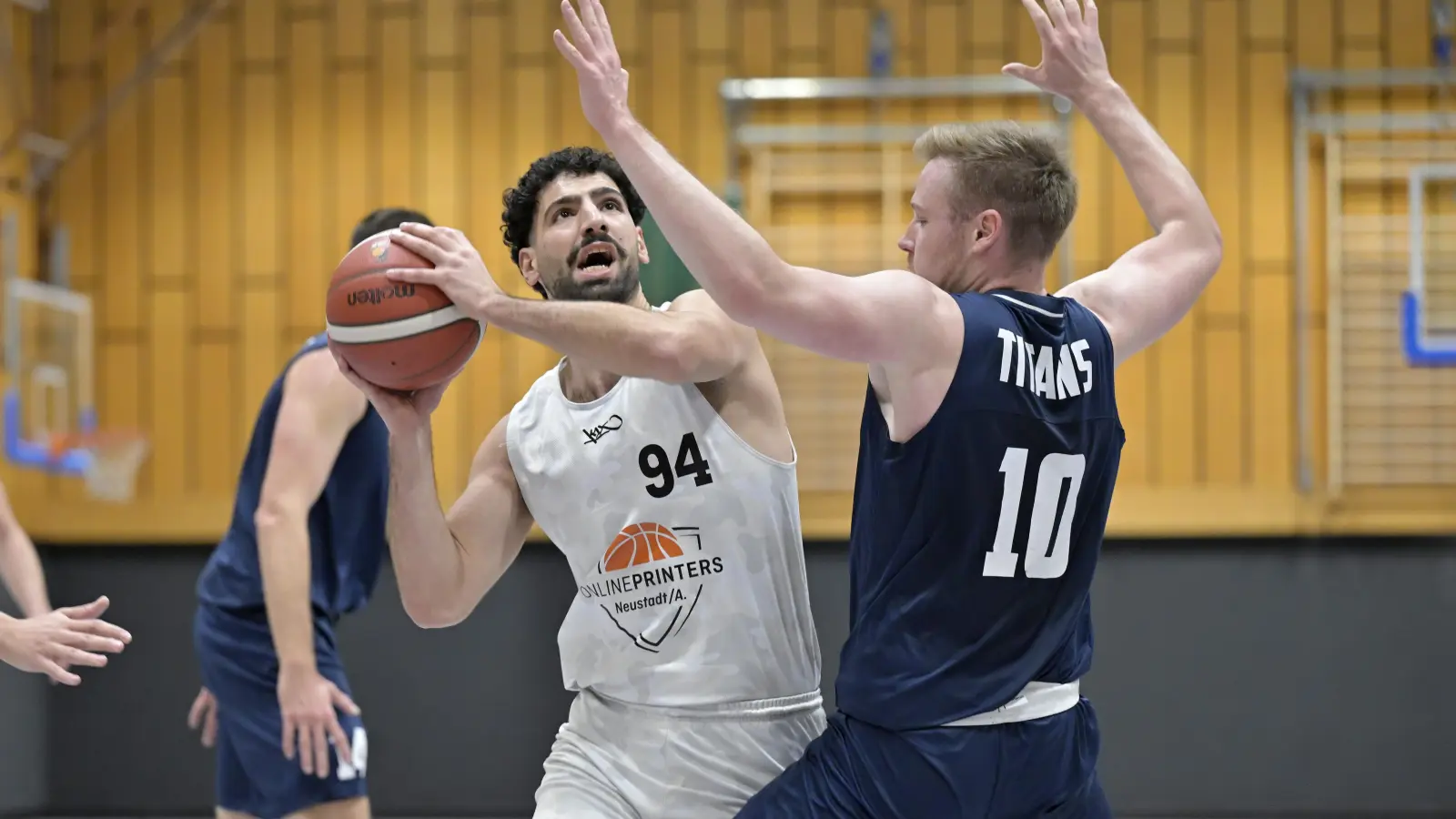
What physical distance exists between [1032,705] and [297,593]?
2213 mm

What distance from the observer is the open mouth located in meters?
3.19

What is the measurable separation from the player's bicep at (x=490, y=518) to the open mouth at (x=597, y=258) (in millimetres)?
404

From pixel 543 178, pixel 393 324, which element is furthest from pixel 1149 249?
pixel 393 324

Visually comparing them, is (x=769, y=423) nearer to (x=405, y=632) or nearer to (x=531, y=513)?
(x=531, y=513)

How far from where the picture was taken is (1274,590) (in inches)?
301

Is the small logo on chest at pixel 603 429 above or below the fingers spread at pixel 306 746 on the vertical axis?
above

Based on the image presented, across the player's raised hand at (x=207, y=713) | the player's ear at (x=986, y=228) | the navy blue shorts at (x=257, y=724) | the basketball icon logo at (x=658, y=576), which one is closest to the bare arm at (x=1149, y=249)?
the player's ear at (x=986, y=228)

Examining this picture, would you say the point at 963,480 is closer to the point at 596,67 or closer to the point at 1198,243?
the point at 1198,243

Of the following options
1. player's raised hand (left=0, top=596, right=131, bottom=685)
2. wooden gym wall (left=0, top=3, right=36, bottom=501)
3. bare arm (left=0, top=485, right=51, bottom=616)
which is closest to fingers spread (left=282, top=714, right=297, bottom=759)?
bare arm (left=0, top=485, right=51, bottom=616)

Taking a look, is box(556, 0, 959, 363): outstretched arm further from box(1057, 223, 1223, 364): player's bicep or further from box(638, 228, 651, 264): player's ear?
box(638, 228, 651, 264): player's ear

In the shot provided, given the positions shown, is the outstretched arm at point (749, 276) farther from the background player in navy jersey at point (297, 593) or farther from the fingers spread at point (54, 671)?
the background player in navy jersey at point (297, 593)

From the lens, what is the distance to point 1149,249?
2.92 m

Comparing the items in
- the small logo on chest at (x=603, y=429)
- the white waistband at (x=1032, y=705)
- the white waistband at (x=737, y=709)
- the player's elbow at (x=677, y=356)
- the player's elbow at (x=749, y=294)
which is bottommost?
the white waistband at (x=737, y=709)

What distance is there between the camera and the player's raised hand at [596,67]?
2.41 meters
